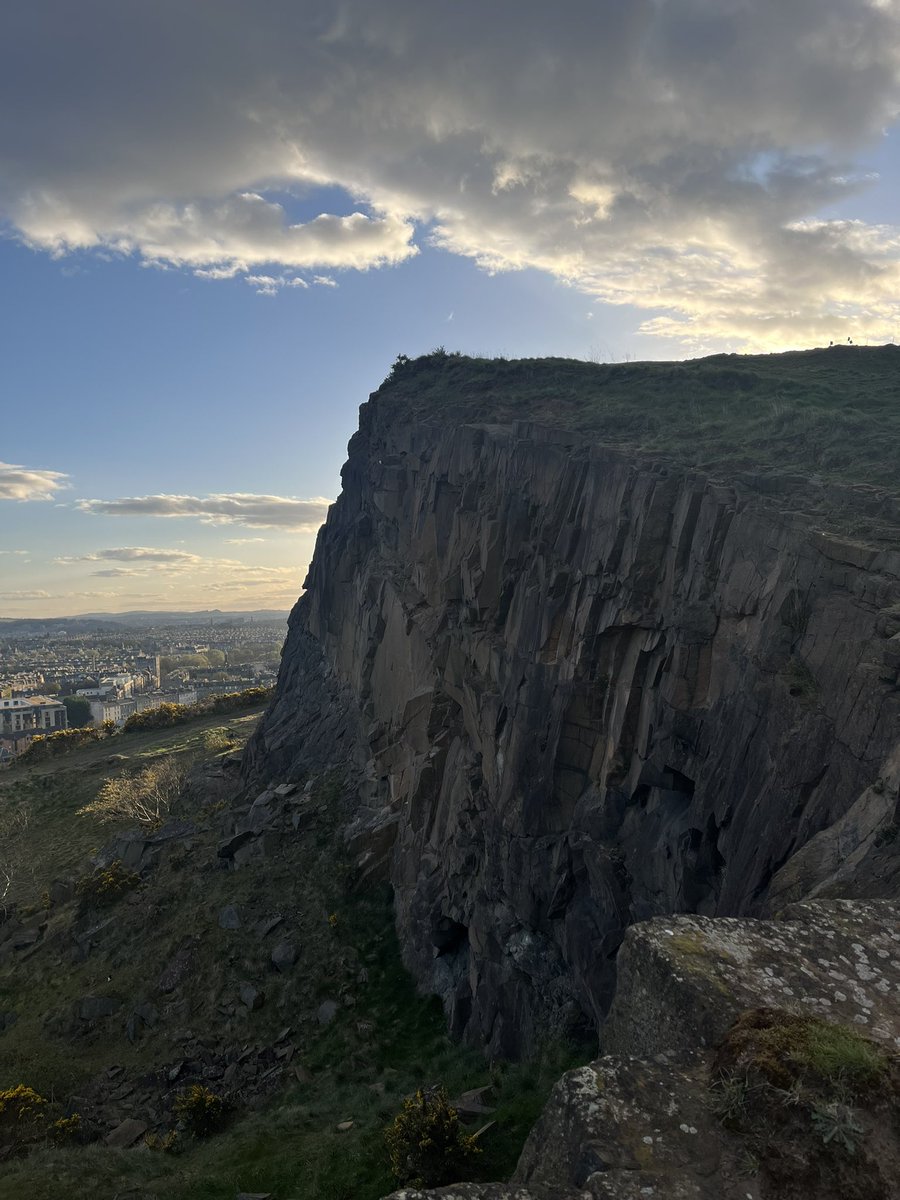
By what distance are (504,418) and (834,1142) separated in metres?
37.1

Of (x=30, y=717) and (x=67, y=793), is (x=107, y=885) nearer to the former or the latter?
(x=67, y=793)

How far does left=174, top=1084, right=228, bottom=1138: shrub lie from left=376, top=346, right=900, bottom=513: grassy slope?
2767 cm

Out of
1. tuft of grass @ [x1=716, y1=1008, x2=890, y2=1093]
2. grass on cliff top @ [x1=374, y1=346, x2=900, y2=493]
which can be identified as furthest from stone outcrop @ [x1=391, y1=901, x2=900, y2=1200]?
grass on cliff top @ [x1=374, y1=346, x2=900, y2=493]

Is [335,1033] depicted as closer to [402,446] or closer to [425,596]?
[425,596]

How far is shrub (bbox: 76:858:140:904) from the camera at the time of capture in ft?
136

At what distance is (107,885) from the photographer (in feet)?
137

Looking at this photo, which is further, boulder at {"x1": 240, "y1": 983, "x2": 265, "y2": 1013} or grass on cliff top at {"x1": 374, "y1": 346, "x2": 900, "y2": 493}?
boulder at {"x1": 240, "y1": 983, "x2": 265, "y2": 1013}

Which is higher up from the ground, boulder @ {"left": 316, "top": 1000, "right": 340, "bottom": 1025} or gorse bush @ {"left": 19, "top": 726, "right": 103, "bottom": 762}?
boulder @ {"left": 316, "top": 1000, "right": 340, "bottom": 1025}

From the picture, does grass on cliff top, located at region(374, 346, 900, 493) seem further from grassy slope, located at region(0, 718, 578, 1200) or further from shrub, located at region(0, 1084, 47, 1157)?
shrub, located at region(0, 1084, 47, 1157)

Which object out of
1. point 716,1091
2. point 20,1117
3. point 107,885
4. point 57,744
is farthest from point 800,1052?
point 57,744

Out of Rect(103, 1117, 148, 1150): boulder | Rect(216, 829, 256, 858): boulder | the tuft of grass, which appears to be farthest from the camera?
→ Rect(216, 829, 256, 858): boulder

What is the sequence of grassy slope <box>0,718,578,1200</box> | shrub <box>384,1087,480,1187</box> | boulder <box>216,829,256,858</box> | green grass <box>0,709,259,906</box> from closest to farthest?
shrub <box>384,1087,480,1187</box> → grassy slope <box>0,718,578,1200</box> → boulder <box>216,829,256,858</box> → green grass <box>0,709,259,906</box>

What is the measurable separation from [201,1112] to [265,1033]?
4647 millimetres

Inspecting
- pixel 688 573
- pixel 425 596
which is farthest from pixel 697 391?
pixel 688 573
